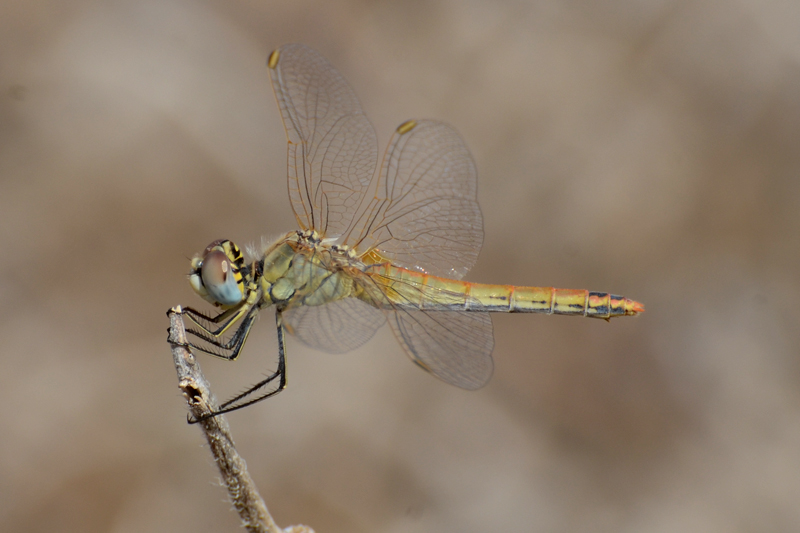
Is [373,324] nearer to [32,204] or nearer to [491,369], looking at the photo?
[491,369]

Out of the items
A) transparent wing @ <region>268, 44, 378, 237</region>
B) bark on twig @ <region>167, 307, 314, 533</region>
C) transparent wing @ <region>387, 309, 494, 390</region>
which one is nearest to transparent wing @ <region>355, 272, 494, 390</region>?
transparent wing @ <region>387, 309, 494, 390</region>

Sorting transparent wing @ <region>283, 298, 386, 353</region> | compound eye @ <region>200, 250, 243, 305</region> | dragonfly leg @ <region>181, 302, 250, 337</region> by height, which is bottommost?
transparent wing @ <region>283, 298, 386, 353</region>

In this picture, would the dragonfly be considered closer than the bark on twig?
No

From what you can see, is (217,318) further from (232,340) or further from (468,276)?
(468,276)

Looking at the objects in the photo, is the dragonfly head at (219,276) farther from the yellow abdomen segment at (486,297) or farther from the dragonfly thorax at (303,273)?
the yellow abdomen segment at (486,297)

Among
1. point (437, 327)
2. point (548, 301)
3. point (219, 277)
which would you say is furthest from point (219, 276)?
point (548, 301)

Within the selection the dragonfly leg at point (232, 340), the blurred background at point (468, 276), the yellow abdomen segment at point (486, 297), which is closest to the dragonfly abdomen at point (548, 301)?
the yellow abdomen segment at point (486, 297)

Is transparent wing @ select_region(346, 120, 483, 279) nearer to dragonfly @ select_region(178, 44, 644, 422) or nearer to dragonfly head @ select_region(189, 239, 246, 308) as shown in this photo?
dragonfly @ select_region(178, 44, 644, 422)
